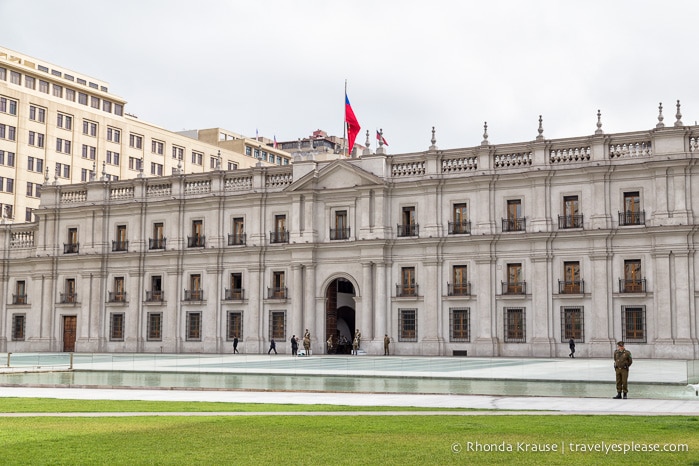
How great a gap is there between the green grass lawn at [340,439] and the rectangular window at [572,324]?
3506cm

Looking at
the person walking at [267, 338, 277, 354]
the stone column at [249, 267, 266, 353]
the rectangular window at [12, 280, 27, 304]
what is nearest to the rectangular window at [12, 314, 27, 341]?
the rectangular window at [12, 280, 27, 304]

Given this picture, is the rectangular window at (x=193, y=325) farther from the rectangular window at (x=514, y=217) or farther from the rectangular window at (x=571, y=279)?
the rectangular window at (x=571, y=279)

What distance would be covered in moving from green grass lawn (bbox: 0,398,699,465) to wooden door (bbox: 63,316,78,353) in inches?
2014

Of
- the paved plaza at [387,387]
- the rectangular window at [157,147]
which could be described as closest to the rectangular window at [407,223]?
the paved plaza at [387,387]

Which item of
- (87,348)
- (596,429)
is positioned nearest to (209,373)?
(596,429)

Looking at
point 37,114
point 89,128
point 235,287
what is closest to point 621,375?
point 235,287

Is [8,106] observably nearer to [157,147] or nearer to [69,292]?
[157,147]

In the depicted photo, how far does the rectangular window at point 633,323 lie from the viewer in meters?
50.6

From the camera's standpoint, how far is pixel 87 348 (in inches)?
2589

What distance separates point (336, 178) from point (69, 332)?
23713 mm

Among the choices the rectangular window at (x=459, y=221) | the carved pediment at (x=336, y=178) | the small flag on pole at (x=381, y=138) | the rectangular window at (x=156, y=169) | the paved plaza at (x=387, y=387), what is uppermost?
the rectangular window at (x=156, y=169)

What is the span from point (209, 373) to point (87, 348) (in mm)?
34051

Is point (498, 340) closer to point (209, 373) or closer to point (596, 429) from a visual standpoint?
point (209, 373)

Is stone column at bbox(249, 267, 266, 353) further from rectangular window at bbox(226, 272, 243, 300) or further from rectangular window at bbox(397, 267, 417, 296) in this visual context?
rectangular window at bbox(397, 267, 417, 296)
